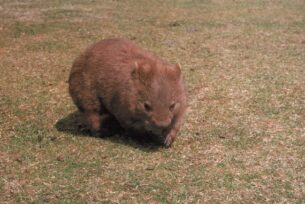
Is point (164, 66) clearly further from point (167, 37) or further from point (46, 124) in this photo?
point (167, 37)

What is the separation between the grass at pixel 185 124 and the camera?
5270 mm

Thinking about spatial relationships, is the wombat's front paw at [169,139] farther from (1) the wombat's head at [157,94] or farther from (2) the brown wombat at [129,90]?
(1) the wombat's head at [157,94]

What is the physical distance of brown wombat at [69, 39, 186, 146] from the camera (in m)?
5.72

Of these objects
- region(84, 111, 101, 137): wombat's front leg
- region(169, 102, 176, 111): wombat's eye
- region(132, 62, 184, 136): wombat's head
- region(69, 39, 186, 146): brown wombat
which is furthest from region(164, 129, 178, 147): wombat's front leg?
region(84, 111, 101, 137): wombat's front leg

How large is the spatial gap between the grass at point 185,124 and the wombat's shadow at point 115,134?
0.03m

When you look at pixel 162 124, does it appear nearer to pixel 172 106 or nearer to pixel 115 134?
pixel 172 106

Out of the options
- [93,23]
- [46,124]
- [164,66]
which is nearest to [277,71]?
[164,66]

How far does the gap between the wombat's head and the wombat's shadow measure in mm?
335

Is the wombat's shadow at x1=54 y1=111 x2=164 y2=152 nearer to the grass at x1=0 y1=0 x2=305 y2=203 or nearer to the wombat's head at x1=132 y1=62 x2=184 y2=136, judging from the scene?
the grass at x1=0 y1=0 x2=305 y2=203

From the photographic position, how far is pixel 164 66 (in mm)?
5918

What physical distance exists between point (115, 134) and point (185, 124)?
978 millimetres

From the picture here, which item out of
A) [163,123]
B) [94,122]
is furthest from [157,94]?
[94,122]

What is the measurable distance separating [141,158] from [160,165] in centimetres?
26

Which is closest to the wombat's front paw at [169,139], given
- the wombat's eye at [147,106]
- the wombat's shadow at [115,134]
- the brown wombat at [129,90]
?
the brown wombat at [129,90]
